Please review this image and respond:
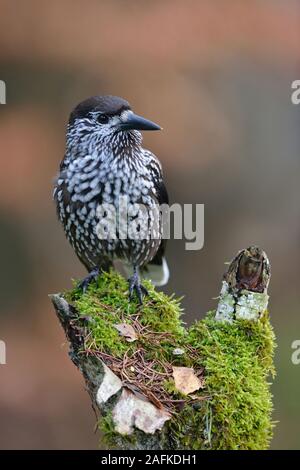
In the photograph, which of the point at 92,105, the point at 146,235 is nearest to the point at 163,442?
the point at 146,235

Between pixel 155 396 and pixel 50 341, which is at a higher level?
pixel 155 396

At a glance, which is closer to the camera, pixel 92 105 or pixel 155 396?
pixel 155 396

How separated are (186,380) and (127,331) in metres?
0.44

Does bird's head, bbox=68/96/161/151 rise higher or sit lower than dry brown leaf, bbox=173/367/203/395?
higher

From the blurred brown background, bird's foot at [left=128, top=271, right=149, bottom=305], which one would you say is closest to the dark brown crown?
bird's foot at [left=128, top=271, right=149, bottom=305]

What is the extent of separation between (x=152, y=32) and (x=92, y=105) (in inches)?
127

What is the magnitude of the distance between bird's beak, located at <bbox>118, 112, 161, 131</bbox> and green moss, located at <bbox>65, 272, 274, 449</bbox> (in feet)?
3.48

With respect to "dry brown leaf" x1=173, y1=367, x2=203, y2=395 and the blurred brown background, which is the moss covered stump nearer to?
"dry brown leaf" x1=173, y1=367, x2=203, y2=395

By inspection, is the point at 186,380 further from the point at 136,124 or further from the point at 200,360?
the point at 136,124

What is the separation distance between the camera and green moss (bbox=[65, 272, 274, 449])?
130 inches

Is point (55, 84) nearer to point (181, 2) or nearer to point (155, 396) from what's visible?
point (181, 2)

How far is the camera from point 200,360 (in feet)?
11.8

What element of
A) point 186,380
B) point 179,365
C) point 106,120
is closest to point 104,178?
point 106,120

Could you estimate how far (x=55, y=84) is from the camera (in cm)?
798
